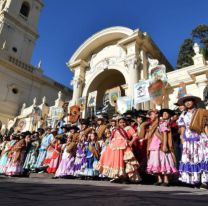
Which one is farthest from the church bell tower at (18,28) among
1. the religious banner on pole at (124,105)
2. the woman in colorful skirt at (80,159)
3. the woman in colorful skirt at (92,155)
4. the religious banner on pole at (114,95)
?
the woman in colorful skirt at (92,155)

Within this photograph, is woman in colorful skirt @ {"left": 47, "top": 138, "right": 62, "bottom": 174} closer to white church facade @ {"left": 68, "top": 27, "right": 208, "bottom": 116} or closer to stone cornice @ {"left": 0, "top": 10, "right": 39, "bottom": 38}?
white church facade @ {"left": 68, "top": 27, "right": 208, "bottom": 116}

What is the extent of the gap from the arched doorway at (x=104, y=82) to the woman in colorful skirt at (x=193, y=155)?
491 inches

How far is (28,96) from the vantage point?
24.9 metres

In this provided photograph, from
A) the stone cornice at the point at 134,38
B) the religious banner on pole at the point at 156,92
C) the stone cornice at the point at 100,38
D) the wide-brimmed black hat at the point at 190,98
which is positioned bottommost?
the wide-brimmed black hat at the point at 190,98

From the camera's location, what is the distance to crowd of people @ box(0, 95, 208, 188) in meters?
3.89

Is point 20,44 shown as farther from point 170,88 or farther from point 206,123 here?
point 206,123

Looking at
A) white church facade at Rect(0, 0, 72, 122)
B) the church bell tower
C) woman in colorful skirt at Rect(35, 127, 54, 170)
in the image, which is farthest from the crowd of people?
the church bell tower

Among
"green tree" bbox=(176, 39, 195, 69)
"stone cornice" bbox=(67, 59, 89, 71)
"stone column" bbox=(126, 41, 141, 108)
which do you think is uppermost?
"green tree" bbox=(176, 39, 195, 69)

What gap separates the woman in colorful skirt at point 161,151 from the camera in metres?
3.92

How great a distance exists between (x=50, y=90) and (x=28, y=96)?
130 inches

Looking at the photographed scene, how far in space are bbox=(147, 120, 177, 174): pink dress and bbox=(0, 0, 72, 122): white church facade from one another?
20837 mm

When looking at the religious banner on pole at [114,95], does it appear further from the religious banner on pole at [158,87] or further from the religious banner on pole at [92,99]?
the religious banner on pole at [158,87]

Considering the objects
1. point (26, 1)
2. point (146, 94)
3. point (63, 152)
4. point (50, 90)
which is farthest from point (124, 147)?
point (26, 1)

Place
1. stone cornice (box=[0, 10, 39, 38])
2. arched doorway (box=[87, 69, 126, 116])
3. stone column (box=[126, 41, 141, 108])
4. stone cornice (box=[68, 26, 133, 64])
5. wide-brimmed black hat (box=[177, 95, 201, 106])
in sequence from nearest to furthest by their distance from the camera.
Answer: wide-brimmed black hat (box=[177, 95, 201, 106])
stone column (box=[126, 41, 141, 108])
stone cornice (box=[68, 26, 133, 64])
arched doorway (box=[87, 69, 126, 116])
stone cornice (box=[0, 10, 39, 38])
